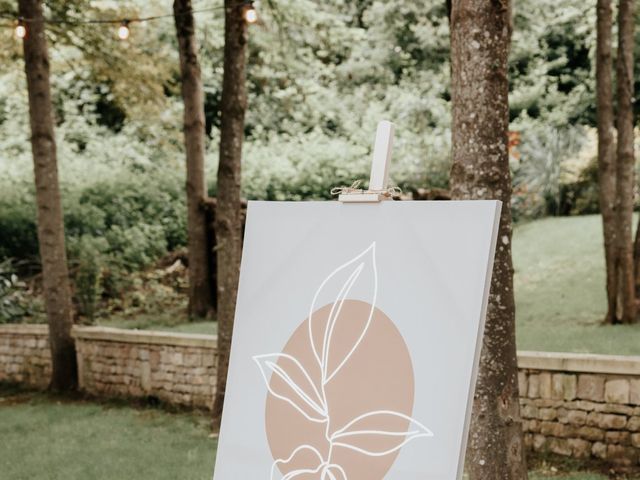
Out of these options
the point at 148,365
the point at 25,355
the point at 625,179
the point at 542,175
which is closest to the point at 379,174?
the point at 148,365

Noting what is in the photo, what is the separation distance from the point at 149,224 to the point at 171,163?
7.36ft

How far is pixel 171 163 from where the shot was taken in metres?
16.9

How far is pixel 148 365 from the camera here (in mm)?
8797

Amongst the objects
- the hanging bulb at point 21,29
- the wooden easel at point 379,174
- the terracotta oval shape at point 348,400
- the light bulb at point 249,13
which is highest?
the hanging bulb at point 21,29

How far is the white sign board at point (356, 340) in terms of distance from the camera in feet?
8.11

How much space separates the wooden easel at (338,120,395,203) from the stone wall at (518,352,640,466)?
3.46m

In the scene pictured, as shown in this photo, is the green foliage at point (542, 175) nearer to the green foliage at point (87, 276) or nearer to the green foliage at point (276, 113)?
the green foliage at point (276, 113)

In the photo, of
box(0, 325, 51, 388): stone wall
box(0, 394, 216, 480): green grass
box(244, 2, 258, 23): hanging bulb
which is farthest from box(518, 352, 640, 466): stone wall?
box(0, 325, 51, 388): stone wall

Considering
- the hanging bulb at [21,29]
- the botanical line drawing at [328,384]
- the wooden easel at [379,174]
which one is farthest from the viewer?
the hanging bulb at [21,29]

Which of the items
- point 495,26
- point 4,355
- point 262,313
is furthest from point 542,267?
point 262,313

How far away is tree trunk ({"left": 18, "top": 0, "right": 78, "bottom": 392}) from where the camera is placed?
8898 mm

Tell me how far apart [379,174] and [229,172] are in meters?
4.29

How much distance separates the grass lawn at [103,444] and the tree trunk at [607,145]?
3668 mm

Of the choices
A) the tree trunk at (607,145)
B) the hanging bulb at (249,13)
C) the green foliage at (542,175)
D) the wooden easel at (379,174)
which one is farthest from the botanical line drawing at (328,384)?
the green foliage at (542,175)
